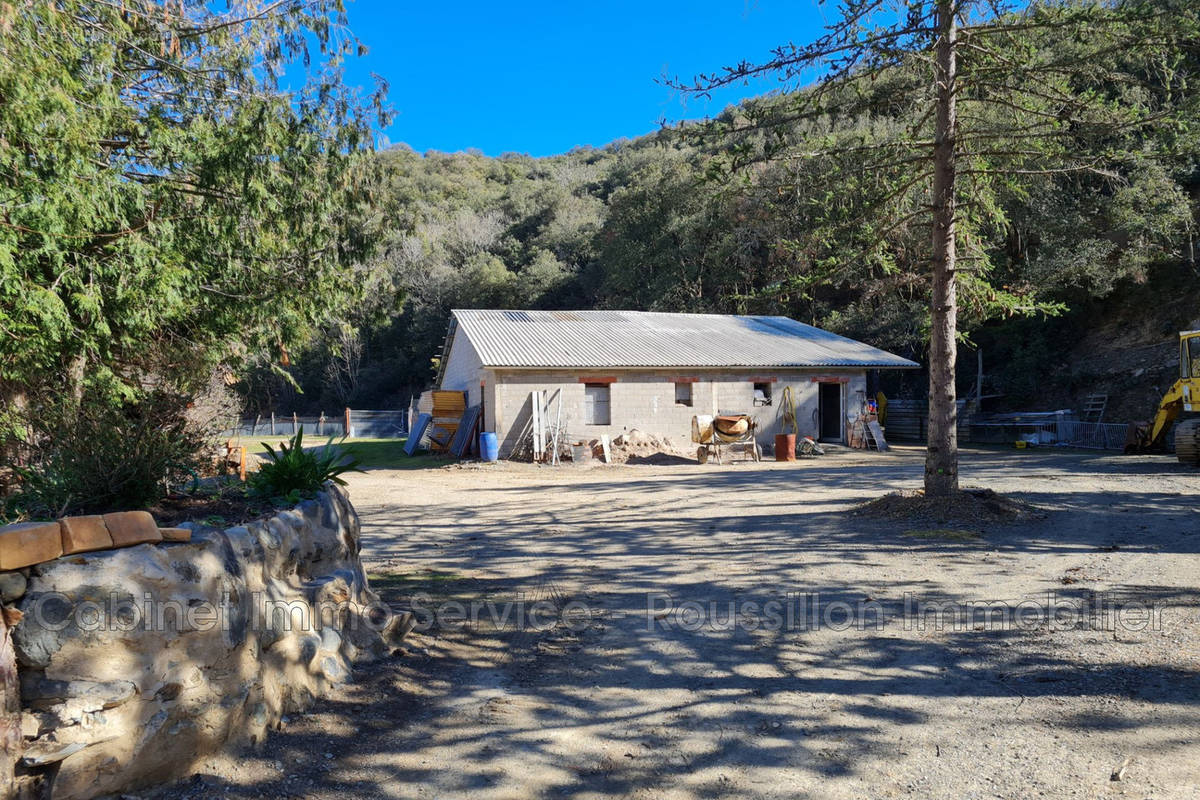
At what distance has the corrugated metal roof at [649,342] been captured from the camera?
20875 mm

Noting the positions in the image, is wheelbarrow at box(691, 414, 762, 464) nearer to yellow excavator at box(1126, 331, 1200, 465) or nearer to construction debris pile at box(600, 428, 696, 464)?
construction debris pile at box(600, 428, 696, 464)

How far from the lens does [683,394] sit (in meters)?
21.9

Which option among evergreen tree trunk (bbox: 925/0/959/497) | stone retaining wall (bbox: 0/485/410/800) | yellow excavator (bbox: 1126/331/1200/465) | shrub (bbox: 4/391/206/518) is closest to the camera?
stone retaining wall (bbox: 0/485/410/800)

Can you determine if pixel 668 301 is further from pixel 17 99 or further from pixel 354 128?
pixel 17 99

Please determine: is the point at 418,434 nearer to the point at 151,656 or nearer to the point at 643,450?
the point at 643,450

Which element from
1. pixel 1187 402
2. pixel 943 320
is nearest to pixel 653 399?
pixel 1187 402

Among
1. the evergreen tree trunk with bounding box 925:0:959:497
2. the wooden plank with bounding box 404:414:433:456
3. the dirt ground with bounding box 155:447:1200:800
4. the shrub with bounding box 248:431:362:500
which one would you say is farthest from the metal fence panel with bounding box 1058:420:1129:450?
the shrub with bounding box 248:431:362:500

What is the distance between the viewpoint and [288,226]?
9016 mm

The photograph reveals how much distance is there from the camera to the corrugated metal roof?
20875mm

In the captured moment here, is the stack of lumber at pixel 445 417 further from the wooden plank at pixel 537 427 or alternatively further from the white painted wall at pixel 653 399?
the wooden plank at pixel 537 427

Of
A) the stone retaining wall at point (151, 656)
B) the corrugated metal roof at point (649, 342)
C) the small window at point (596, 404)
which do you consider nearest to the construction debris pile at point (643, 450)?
the small window at point (596, 404)

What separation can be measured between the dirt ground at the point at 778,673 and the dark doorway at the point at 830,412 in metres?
Result: 15.8

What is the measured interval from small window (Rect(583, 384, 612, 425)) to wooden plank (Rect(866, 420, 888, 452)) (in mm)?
8944

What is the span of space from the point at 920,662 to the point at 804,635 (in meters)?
0.78
